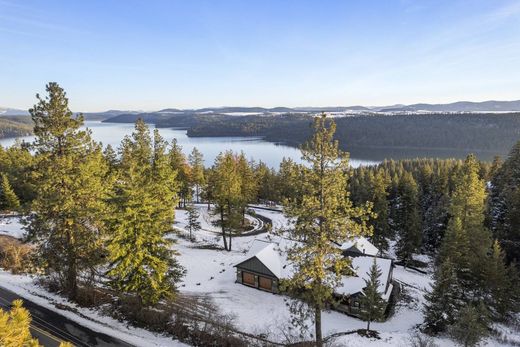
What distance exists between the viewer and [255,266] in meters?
Answer: 33.3

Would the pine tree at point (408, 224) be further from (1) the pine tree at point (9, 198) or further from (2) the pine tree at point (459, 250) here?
(1) the pine tree at point (9, 198)

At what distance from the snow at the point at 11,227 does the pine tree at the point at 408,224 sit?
161ft

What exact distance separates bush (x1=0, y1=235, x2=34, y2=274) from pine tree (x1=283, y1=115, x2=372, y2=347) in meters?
25.8

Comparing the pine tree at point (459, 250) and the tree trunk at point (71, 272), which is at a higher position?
the tree trunk at point (71, 272)

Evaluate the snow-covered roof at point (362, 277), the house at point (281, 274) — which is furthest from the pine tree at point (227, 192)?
the snow-covered roof at point (362, 277)

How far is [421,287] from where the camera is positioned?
39250 mm

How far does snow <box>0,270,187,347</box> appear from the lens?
19.6 metres

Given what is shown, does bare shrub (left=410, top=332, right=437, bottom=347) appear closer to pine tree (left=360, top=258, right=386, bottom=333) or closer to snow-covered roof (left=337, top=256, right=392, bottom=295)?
pine tree (left=360, top=258, right=386, bottom=333)

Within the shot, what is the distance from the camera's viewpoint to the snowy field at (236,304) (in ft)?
69.4

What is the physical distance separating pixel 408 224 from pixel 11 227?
53.5 m

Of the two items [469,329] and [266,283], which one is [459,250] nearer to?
[469,329]

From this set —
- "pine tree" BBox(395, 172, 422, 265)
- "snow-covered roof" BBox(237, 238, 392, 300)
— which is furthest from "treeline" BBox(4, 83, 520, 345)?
"pine tree" BBox(395, 172, 422, 265)

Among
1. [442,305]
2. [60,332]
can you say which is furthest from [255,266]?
[60,332]

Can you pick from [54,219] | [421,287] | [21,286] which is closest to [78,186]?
[54,219]
